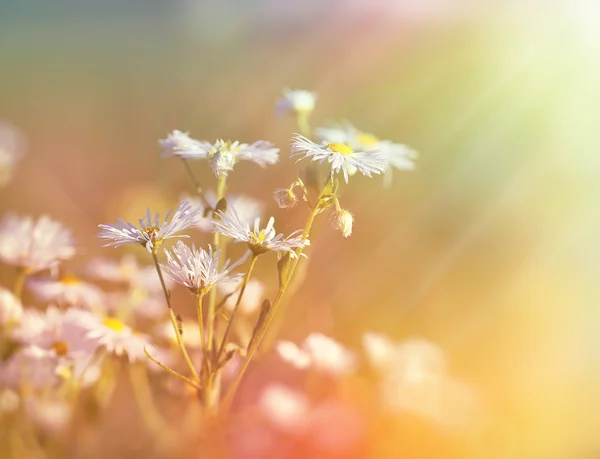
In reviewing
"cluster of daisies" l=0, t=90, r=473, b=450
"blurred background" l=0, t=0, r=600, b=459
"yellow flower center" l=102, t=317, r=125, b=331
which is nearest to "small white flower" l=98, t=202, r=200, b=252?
"cluster of daisies" l=0, t=90, r=473, b=450

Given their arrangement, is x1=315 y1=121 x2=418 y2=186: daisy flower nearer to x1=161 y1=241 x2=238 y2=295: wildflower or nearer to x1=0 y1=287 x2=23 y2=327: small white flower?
x1=161 y1=241 x2=238 y2=295: wildflower

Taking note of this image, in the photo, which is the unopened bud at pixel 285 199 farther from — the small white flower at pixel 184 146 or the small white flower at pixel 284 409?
the small white flower at pixel 284 409

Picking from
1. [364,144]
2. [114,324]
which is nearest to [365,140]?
[364,144]

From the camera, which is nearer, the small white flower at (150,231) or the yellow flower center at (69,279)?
the small white flower at (150,231)

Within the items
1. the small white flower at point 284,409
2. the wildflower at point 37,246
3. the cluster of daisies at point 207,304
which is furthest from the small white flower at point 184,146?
the small white flower at point 284,409

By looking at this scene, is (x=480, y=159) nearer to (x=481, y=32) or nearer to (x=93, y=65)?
(x=481, y=32)

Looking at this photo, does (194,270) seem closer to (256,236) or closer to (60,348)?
(256,236)

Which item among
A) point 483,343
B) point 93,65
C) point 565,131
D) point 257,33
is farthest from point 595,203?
point 93,65
